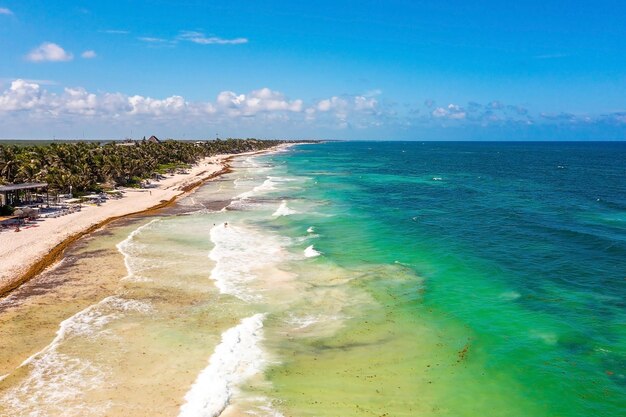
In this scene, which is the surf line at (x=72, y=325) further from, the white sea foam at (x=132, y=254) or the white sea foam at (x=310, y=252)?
the white sea foam at (x=310, y=252)

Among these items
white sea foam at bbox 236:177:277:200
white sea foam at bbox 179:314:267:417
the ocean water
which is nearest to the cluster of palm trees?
the ocean water

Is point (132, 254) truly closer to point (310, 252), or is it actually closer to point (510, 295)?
point (310, 252)

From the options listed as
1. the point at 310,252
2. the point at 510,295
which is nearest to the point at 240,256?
the point at 310,252

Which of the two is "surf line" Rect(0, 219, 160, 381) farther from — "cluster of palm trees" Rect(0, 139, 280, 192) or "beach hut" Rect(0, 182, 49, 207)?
"cluster of palm trees" Rect(0, 139, 280, 192)

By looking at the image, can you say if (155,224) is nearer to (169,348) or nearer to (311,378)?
(169,348)

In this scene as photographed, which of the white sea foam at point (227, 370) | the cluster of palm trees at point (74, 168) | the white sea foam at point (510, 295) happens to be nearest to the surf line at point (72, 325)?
the white sea foam at point (227, 370)
